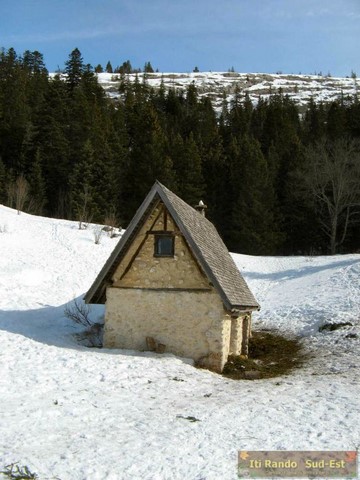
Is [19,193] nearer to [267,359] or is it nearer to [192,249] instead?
[192,249]

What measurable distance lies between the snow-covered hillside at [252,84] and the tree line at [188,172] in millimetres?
48214

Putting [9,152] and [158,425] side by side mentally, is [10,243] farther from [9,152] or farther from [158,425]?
[9,152]

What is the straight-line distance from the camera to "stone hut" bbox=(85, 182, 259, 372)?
13.6m

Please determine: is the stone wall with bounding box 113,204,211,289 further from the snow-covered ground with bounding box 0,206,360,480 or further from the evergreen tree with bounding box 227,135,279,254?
the evergreen tree with bounding box 227,135,279,254

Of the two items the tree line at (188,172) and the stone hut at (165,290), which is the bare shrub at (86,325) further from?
the tree line at (188,172)

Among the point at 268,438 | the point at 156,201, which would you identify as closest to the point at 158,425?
the point at 268,438

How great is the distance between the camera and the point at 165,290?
14.2 m

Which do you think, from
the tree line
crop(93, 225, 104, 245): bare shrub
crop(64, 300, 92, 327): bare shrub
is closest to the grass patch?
crop(64, 300, 92, 327): bare shrub

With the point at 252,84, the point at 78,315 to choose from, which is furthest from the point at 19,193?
the point at 252,84

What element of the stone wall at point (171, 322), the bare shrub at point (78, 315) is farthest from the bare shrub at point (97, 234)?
the stone wall at point (171, 322)

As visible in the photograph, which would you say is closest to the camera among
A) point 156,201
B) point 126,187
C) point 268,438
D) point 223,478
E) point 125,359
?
point 223,478

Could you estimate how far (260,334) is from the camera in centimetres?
1962

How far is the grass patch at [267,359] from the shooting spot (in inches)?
527

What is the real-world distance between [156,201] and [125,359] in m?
5.07
